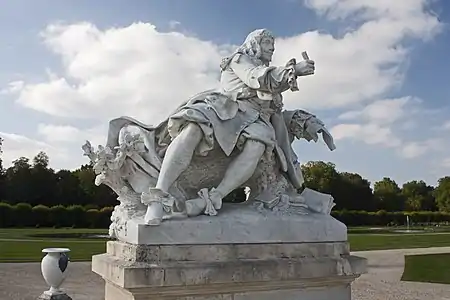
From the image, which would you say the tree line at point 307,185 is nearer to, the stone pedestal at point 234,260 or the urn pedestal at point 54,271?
the urn pedestal at point 54,271

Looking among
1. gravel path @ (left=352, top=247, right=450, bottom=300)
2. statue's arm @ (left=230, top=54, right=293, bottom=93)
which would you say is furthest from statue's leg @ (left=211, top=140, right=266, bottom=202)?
gravel path @ (left=352, top=247, right=450, bottom=300)

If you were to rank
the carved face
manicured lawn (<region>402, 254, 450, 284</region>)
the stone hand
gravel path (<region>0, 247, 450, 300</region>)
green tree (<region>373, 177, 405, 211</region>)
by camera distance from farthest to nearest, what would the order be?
green tree (<region>373, 177, 405, 211</region>), manicured lawn (<region>402, 254, 450, 284</region>), gravel path (<region>0, 247, 450, 300</region>), the carved face, the stone hand

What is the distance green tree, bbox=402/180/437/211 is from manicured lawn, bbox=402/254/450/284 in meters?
58.3

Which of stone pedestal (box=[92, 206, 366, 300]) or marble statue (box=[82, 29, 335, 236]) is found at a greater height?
marble statue (box=[82, 29, 335, 236])

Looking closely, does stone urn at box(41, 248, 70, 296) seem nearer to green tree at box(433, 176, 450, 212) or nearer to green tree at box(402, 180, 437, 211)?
green tree at box(433, 176, 450, 212)

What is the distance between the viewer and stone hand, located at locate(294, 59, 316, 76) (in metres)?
3.80

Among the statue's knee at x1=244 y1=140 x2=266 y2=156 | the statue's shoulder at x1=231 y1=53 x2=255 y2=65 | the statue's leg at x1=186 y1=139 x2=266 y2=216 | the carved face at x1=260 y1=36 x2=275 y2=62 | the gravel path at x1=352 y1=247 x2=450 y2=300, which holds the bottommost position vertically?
the gravel path at x1=352 y1=247 x2=450 y2=300

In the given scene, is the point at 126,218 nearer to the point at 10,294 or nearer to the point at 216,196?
the point at 216,196

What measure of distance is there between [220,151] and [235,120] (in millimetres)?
280

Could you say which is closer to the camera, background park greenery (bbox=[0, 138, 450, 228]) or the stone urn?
the stone urn

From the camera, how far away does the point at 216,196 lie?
4008 mm

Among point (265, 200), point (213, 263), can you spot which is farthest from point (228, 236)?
point (265, 200)

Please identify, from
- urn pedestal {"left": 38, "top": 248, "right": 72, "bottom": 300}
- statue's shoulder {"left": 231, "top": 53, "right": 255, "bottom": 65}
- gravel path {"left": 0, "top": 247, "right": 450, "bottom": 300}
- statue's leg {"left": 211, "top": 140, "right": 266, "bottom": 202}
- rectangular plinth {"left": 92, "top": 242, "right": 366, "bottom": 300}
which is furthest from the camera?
gravel path {"left": 0, "top": 247, "right": 450, "bottom": 300}

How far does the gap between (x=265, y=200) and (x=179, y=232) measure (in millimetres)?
884
